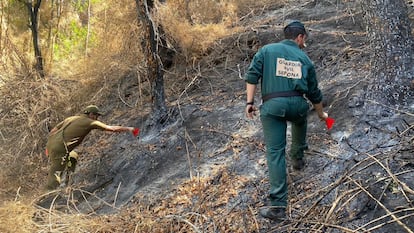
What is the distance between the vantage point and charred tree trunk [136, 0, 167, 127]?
771 cm

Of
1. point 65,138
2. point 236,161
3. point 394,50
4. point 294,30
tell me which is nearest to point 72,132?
point 65,138

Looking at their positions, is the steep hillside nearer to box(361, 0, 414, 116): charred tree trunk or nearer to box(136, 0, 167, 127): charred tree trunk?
box(136, 0, 167, 127): charred tree trunk

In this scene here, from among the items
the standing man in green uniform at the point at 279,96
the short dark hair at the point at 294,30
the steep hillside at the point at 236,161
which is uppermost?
the short dark hair at the point at 294,30

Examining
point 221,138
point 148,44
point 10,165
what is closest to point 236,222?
point 221,138

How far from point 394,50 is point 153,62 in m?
3.96

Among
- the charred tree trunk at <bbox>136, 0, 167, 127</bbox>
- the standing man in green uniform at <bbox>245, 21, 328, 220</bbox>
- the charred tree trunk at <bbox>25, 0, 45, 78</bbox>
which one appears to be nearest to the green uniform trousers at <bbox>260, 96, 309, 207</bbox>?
the standing man in green uniform at <bbox>245, 21, 328, 220</bbox>

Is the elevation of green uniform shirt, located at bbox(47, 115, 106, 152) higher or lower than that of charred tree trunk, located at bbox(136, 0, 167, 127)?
lower

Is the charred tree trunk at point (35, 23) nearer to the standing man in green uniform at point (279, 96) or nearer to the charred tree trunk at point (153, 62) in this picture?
the charred tree trunk at point (153, 62)

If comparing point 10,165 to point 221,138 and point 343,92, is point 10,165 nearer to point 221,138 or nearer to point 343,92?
point 221,138

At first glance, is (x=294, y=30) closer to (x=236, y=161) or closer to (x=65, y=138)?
(x=236, y=161)

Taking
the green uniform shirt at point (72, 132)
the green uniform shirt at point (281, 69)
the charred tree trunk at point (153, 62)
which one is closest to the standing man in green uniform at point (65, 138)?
the green uniform shirt at point (72, 132)

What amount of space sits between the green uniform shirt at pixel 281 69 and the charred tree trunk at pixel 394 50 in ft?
4.54

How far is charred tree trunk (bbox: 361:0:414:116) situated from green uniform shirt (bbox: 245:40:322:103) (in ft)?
4.54

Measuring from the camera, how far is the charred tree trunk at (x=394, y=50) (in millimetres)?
5426
